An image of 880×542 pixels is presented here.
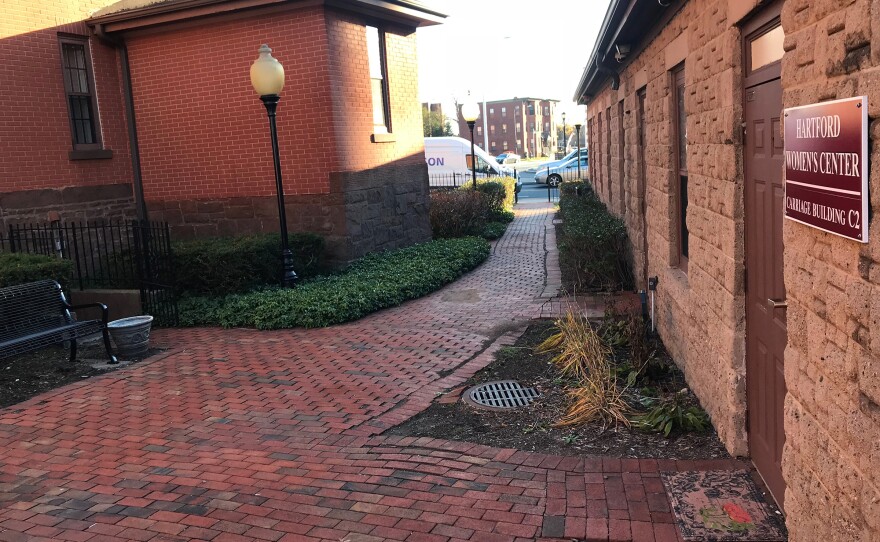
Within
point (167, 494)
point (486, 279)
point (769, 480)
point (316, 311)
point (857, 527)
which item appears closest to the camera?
point (857, 527)

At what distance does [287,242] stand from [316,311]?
201cm

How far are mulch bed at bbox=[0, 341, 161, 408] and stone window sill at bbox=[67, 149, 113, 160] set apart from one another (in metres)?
4.97

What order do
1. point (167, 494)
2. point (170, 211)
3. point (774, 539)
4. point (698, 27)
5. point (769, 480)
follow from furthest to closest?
1. point (170, 211)
2. point (698, 27)
3. point (167, 494)
4. point (769, 480)
5. point (774, 539)

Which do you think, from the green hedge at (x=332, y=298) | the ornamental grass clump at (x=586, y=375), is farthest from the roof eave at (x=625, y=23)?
the green hedge at (x=332, y=298)

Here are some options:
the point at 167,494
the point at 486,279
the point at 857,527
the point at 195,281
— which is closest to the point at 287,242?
the point at 195,281

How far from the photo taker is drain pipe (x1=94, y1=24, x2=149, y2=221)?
43.7ft

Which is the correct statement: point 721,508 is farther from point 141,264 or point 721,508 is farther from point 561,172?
point 561,172

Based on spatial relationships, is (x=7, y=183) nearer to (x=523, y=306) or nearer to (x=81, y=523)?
(x=523, y=306)

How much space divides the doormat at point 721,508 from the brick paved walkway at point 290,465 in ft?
0.33

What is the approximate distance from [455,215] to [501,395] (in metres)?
11.9

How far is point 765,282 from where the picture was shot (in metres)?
4.10

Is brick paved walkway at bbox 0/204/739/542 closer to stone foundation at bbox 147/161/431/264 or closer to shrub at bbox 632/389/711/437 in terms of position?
shrub at bbox 632/389/711/437

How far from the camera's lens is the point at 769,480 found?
4180mm

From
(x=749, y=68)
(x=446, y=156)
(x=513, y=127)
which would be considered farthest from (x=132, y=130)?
(x=513, y=127)
